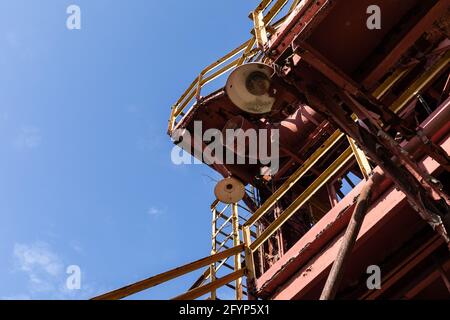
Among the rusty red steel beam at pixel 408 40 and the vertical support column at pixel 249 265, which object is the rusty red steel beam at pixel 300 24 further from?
the vertical support column at pixel 249 265

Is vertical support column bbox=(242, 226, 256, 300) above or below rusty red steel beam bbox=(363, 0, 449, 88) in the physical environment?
below

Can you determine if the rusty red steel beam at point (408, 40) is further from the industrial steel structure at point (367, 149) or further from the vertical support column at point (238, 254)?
the vertical support column at point (238, 254)

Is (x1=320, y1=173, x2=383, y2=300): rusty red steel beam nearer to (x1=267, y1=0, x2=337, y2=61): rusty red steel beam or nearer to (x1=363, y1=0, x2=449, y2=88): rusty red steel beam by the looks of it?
(x1=363, y1=0, x2=449, y2=88): rusty red steel beam

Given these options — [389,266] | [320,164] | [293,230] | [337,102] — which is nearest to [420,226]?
[389,266]

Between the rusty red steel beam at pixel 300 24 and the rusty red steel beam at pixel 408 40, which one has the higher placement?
the rusty red steel beam at pixel 300 24

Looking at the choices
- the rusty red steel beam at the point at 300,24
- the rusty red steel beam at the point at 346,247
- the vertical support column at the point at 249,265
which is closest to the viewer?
the rusty red steel beam at the point at 346,247

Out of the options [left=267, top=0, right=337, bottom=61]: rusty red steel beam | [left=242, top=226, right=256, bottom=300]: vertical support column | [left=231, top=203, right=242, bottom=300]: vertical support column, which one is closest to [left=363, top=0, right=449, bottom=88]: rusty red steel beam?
[left=267, top=0, right=337, bottom=61]: rusty red steel beam

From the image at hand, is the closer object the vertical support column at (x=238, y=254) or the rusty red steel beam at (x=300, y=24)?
the rusty red steel beam at (x=300, y=24)

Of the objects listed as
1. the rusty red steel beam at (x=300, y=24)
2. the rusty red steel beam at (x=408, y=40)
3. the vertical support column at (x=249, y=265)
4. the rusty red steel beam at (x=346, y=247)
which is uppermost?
the rusty red steel beam at (x=300, y=24)

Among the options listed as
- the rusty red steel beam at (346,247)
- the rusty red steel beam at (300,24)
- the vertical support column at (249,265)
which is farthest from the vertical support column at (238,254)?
the rusty red steel beam at (300,24)

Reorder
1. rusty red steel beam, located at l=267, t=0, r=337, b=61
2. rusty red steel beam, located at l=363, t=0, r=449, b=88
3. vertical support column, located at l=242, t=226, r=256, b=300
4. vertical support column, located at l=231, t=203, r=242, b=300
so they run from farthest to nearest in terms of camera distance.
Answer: vertical support column, located at l=231, t=203, r=242, b=300, vertical support column, located at l=242, t=226, r=256, b=300, rusty red steel beam, located at l=267, t=0, r=337, b=61, rusty red steel beam, located at l=363, t=0, r=449, b=88

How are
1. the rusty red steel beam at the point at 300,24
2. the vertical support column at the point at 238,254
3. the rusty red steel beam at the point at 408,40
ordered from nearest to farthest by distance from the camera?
the rusty red steel beam at the point at 408,40
the rusty red steel beam at the point at 300,24
the vertical support column at the point at 238,254

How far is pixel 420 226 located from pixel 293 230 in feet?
12.7
